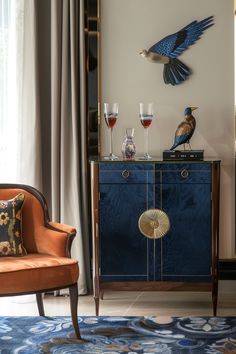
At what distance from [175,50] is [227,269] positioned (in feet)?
5.13

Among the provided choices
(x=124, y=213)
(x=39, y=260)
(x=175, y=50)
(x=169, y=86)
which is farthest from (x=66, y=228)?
(x=175, y=50)

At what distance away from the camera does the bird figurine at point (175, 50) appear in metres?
4.66

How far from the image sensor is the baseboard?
15.6ft

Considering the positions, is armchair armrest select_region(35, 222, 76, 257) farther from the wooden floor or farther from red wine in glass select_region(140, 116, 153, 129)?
red wine in glass select_region(140, 116, 153, 129)

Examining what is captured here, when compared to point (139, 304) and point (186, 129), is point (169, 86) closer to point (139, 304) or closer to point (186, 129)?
point (186, 129)

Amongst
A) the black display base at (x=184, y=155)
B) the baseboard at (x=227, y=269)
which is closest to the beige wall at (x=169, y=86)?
the baseboard at (x=227, y=269)

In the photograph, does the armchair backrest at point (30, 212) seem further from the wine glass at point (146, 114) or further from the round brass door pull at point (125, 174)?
the wine glass at point (146, 114)

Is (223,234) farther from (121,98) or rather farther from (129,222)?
(121,98)

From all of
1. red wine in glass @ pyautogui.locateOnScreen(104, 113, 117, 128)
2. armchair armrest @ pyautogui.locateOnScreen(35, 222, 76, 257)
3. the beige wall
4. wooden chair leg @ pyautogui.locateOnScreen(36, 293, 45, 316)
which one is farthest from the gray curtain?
armchair armrest @ pyautogui.locateOnScreen(35, 222, 76, 257)

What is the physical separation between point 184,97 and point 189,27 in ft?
1.56

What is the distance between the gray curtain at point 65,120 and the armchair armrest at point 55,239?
706mm

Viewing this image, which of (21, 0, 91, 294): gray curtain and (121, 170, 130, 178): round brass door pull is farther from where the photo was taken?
(21, 0, 91, 294): gray curtain

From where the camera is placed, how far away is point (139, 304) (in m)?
4.55

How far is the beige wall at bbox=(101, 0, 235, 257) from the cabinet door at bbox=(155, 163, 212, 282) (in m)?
0.56
